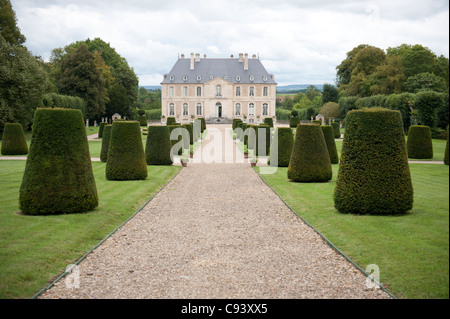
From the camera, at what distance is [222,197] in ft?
34.1

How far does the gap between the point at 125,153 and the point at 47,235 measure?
5941mm

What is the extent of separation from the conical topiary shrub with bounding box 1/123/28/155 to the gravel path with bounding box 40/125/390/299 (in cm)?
1386

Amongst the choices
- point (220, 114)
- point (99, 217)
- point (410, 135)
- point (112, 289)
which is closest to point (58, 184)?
point (99, 217)

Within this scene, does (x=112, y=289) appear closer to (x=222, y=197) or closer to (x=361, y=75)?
(x=222, y=197)

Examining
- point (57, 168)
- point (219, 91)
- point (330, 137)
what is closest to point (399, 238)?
point (57, 168)

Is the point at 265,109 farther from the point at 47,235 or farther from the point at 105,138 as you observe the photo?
the point at 47,235

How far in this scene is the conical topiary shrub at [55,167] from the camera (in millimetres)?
7645

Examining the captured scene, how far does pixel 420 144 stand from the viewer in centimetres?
1892

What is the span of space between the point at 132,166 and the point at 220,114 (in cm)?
5263

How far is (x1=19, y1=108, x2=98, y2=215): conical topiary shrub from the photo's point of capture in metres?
7.64

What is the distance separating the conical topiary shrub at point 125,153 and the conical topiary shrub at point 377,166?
652 centimetres

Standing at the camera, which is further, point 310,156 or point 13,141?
point 13,141

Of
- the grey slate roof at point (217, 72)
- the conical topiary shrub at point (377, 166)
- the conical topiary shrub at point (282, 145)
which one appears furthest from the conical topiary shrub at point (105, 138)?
the grey slate roof at point (217, 72)

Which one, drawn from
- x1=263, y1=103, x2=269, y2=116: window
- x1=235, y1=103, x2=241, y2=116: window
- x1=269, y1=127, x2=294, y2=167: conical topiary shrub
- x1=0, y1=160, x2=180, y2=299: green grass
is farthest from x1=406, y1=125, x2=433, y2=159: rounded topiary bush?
x1=235, y1=103, x2=241, y2=116: window
